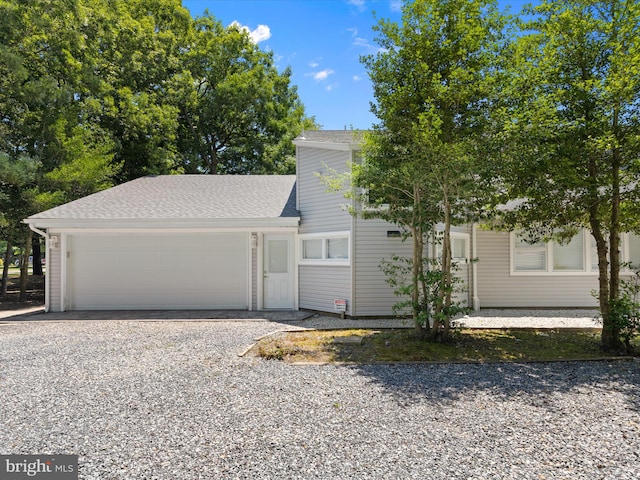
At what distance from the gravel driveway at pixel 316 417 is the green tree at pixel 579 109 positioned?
272 centimetres

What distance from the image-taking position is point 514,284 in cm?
1018

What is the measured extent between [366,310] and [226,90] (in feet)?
58.8

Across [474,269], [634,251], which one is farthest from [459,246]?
[634,251]

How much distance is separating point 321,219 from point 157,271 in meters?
4.99

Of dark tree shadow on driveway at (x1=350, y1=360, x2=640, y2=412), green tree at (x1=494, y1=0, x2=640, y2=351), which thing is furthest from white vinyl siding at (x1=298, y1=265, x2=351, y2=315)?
green tree at (x1=494, y1=0, x2=640, y2=351)

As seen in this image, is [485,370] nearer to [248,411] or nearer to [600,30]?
[248,411]

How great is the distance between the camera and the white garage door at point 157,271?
10562 mm

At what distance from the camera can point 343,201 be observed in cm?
923

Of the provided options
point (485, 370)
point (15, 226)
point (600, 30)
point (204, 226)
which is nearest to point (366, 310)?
point (485, 370)

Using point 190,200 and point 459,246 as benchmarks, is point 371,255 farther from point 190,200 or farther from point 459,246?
point 190,200

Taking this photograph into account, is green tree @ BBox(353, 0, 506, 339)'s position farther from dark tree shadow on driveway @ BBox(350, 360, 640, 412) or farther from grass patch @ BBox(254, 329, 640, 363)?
dark tree shadow on driveway @ BBox(350, 360, 640, 412)

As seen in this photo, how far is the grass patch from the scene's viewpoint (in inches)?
231

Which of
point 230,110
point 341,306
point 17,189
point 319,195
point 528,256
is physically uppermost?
point 230,110

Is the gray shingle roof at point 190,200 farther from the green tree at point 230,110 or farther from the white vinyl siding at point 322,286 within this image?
the green tree at point 230,110
